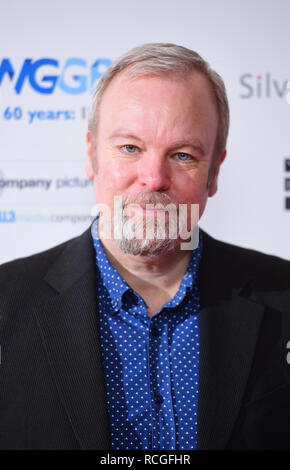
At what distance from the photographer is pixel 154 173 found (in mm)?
1438

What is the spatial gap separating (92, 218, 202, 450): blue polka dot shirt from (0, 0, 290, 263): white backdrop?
619 millimetres

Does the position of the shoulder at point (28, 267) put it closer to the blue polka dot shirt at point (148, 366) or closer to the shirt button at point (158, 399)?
the blue polka dot shirt at point (148, 366)

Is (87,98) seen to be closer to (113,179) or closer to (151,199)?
(113,179)

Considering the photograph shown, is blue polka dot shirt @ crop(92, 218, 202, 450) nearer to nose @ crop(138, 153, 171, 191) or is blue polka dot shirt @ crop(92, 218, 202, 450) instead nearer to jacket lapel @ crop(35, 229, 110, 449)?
jacket lapel @ crop(35, 229, 110, 449)

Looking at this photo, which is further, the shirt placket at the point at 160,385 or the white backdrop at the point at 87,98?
the white backdrop at the point at 87,98

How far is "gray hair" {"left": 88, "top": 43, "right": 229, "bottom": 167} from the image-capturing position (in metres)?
1.51

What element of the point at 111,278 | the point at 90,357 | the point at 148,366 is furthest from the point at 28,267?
the point at 148,366

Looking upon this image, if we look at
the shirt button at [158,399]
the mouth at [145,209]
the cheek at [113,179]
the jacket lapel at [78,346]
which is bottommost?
the shirt button at [158,399]

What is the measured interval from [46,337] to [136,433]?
0.38 metres

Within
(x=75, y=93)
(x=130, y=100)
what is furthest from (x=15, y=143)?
(x=130, y=100)

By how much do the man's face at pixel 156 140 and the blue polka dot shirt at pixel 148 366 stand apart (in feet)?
0.91

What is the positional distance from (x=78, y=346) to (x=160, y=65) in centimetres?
88

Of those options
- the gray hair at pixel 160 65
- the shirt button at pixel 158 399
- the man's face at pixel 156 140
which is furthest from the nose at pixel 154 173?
the shirt button at pixel 158 399

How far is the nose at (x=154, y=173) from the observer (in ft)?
4.72
